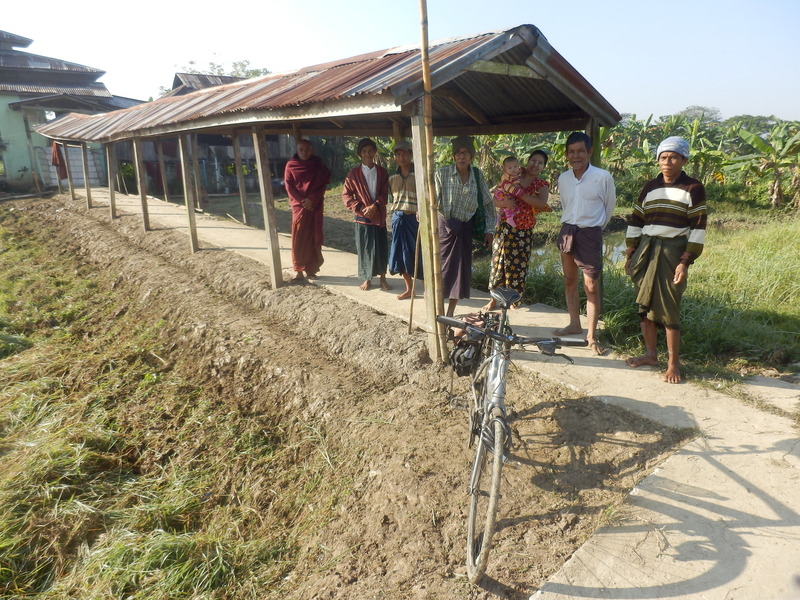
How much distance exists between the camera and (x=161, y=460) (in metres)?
4.14

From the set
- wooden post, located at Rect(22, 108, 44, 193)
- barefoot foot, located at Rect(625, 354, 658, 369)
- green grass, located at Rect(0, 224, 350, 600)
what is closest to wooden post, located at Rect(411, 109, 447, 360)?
green grass, located at Rect(0, 224, 350, 600)

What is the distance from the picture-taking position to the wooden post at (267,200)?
5832 millimetres

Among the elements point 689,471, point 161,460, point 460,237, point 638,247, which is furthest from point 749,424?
point 161,460

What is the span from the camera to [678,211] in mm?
3430

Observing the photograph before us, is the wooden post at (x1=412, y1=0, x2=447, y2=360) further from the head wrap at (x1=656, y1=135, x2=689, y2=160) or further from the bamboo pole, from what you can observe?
the head wrap at (x1=656, y1=135, x2=689, y2=160)

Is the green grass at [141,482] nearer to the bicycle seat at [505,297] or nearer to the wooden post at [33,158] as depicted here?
the bicycle seat at [505,297]

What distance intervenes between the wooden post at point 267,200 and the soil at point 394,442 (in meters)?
0.31

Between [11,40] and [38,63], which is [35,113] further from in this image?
[11,40]

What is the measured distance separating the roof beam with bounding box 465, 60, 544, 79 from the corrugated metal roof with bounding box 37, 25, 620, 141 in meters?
0.02

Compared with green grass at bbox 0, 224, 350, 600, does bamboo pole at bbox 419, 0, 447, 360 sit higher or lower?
higher

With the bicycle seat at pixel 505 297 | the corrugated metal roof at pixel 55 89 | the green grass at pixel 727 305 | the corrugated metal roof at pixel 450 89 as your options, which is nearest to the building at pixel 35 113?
the corrugated metal roof at pixel 55 89

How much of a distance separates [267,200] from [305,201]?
1.40 ft

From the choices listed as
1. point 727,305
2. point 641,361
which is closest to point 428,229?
point 641,361

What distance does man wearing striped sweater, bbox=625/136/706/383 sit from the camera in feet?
11.1
